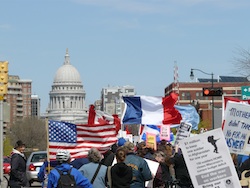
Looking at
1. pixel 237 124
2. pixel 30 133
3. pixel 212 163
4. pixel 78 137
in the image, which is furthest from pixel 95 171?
pixel 30 133

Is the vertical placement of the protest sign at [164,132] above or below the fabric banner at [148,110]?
below

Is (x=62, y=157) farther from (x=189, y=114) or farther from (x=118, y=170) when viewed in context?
(x=189, y=114)

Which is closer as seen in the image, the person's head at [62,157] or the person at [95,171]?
the person's head at [62,157]

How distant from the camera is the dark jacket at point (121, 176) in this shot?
42.4 feet

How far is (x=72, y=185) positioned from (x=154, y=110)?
12316 millimetres

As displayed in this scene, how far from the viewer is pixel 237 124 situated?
539 inches

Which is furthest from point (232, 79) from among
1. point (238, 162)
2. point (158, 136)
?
point (238, 162)

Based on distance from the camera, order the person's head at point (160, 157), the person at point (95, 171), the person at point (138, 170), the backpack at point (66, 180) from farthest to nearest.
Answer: the person's head at point (160, 157), the person at point (138, 170), the person at point (95, 171), the backpack at point (66, 180)

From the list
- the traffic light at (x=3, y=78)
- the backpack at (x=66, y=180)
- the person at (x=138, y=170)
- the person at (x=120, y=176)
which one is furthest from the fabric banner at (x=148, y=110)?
the backpack at (x=66, y=180)

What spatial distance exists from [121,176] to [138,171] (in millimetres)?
930

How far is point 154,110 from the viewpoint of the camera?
23562 mm

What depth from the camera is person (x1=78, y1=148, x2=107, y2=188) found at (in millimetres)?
12875

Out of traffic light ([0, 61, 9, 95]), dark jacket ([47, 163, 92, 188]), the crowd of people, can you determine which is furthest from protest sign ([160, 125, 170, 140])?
dark jacket ([47, 163, 92, 188])

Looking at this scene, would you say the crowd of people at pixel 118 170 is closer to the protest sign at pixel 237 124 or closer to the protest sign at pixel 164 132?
the protest sign at pixel 237 124
